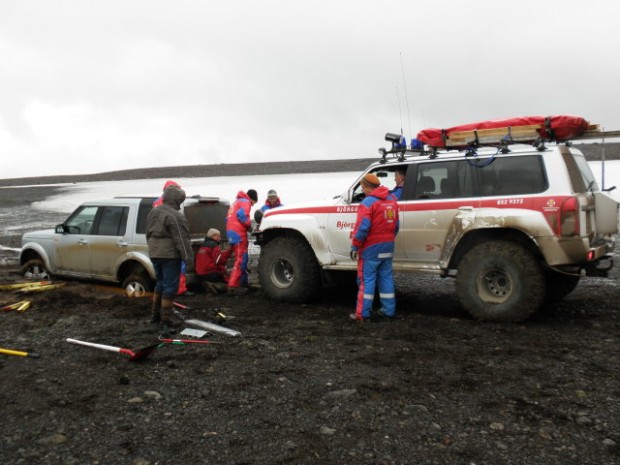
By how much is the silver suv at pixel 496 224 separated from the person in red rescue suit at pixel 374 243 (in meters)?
0.39

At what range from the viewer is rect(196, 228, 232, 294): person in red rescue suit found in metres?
8.62

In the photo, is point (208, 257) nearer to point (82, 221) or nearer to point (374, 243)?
point (82, 221)

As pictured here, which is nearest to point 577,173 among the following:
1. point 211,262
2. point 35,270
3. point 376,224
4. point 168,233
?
point 376,224

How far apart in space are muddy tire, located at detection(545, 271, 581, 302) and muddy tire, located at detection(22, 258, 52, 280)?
8215 millimetres

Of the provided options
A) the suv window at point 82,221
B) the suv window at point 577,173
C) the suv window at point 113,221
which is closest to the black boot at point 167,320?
the suv window at point 113,221

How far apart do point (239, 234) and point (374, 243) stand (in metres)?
3.00

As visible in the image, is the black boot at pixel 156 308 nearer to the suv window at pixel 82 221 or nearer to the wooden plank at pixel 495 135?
the suv window at pixel 82 221

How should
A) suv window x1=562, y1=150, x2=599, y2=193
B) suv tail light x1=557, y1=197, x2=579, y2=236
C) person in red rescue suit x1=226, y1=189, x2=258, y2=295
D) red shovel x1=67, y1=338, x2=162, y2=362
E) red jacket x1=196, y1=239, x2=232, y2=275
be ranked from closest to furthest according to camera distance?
1. red shovel x1=67, y1=338, x2=162, y2=362
2. suv tail light x1=557, y1=197, x2=579, y2=236
3. suv window x1=562, y1=150, x2=599, y2=193
4. red jacket x1=196, y1=239, x2=232, y2=275
5. person in red rescue suit x1=226, y1=189, x2=258, y2=295

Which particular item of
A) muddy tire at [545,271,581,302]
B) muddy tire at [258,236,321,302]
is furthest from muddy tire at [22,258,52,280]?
muddy tire at [545,271,581,302]

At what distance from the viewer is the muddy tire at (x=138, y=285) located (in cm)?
847

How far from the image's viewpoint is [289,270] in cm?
836

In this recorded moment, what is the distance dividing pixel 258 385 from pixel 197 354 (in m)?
1.12

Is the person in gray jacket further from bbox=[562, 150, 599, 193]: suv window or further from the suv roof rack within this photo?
bbox=[562, 150, 599, 193]: suv window

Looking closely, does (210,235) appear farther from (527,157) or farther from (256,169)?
(256,169)
